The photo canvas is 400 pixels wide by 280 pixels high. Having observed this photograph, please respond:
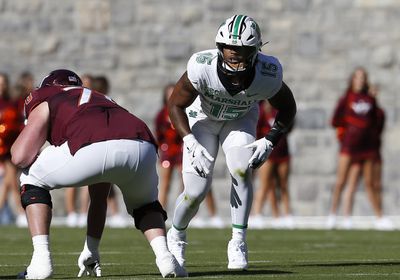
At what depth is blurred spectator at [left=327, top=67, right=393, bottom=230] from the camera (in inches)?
674

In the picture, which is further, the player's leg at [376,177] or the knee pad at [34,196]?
the player's leg at [376,177]

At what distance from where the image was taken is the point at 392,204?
1988cm

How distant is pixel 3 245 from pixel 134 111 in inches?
327

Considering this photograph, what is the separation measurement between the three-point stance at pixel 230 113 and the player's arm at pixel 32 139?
1204 millimetres

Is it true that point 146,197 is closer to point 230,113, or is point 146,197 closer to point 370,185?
point 230,113

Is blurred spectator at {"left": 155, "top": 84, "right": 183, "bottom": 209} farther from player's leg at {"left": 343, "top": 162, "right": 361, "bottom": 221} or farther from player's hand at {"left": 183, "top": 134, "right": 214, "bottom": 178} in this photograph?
player's hand at {"left": 183, "top": 134, "right": 214, "bottom": 178}

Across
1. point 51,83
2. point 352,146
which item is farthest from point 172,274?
point 352,146

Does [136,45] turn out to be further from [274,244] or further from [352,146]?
[274,244]

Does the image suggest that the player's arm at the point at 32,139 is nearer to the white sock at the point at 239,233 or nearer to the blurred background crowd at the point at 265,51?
the white sock at the point at 239,233

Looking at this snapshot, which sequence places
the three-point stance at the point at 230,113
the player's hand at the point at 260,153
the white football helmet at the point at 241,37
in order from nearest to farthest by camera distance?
the white football helmet at the point at 241,37
the three-point stance at the point at 230,113
the player's hand at the point at 260,153

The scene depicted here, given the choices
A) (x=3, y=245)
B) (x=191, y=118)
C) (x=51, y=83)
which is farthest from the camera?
(x=3, y=245)

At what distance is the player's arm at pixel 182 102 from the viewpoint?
8.94m

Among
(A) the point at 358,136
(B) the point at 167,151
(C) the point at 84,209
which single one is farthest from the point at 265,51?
(C) the point at 84,209

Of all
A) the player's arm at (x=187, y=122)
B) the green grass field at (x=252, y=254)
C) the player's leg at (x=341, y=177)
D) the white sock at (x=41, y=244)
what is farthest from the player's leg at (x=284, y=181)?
the white sock at (x=41, y=244)
